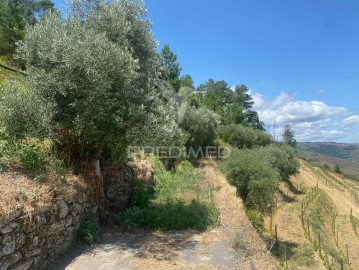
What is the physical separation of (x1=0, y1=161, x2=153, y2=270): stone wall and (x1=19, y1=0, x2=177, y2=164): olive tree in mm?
1808

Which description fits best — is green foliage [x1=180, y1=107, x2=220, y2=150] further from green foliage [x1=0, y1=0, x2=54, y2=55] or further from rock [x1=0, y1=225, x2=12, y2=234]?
rock [x1=0, y1=225, x2=12, y2=234]

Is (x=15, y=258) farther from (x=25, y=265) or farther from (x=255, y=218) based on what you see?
(x=255, y=218)

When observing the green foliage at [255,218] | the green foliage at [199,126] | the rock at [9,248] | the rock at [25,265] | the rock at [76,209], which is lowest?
the green foliage at [255,218]

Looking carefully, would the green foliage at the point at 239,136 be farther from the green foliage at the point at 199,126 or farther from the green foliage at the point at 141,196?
the green foliage at the point at 141,196

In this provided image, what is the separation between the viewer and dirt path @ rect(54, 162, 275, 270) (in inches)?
300

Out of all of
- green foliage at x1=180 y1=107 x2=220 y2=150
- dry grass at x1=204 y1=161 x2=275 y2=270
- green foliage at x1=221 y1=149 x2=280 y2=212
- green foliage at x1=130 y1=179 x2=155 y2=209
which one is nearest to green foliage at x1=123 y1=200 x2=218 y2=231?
dry grass at x1=204 y1=161 x2=275 y2=270

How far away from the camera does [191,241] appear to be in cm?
934

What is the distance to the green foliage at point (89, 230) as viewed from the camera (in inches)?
355

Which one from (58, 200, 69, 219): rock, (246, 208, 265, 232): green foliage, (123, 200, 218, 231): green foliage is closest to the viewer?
(58, 200, 69, 219): rock

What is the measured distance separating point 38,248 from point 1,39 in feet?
93.9

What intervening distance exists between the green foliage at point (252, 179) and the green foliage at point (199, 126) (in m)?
6.35

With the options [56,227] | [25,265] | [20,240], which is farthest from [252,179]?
[20,240]

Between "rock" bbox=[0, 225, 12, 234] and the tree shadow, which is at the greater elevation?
"rock" bbox=[0, 225, 12, 234]

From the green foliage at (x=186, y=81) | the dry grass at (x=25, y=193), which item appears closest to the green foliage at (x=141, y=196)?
the dry grass at (x=25, y=193)
